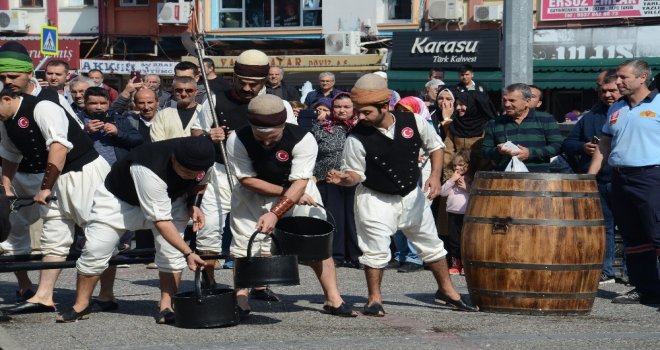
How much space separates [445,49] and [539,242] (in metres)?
20.5

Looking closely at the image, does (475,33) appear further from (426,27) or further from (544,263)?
(544,263)

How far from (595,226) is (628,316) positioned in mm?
735

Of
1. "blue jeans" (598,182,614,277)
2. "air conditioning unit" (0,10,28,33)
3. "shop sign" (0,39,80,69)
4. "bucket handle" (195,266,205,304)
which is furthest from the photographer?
"air conditioning unit" (0,10,28,33)

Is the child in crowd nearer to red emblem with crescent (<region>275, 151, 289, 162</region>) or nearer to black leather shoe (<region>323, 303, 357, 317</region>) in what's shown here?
black leather shoe (<region>323, 303, 357, 317</region>)

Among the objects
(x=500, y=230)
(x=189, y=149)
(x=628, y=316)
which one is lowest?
(x=628, y=316)

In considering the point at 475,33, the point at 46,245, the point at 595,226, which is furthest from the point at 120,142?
the point at 475,33

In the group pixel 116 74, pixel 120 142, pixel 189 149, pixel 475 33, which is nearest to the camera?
pixel 189 149

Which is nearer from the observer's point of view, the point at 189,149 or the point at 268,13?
the point at 189,149

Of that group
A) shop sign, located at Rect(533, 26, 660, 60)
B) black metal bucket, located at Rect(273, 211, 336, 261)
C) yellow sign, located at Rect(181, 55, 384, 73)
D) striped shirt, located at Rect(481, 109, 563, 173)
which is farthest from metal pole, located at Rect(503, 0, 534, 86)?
→ yellow sign, located at Rect(181, 55, 384, 73)

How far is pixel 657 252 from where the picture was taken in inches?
381

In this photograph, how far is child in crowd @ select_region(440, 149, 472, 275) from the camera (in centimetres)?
1209

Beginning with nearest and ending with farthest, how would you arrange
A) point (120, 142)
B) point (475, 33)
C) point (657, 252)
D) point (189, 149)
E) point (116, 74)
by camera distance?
point (189, 149), point (657, 252), point (120, 142), point (475, 33), point (116, 74)

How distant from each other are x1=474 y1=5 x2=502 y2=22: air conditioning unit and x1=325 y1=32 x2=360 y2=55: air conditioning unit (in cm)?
274

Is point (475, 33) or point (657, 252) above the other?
point (475, 33)
